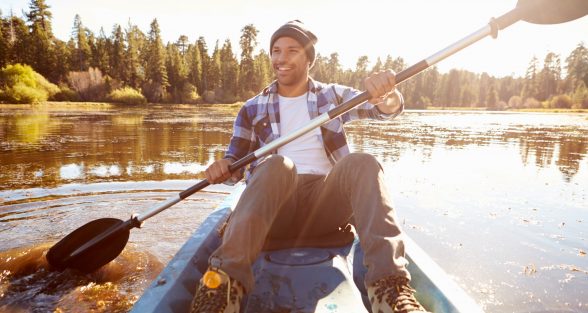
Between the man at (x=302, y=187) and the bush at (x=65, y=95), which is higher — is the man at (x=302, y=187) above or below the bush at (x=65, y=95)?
below

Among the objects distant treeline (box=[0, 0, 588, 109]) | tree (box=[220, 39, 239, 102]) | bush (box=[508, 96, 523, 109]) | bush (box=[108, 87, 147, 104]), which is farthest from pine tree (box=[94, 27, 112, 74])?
bush (box=[508, 96, 523, 109])

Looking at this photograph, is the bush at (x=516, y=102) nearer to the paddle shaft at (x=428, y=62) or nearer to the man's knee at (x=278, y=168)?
the paddle shaft at (x=428, y=62)

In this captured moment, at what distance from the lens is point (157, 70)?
62.5m

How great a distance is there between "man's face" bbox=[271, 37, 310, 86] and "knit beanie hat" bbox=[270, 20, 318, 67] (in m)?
0.03

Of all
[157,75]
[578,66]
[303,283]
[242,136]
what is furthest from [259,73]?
[578,66]

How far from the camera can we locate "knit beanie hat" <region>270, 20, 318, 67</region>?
10.2 feet

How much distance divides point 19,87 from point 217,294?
47.1 meters

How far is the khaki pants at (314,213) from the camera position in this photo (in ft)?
6.24

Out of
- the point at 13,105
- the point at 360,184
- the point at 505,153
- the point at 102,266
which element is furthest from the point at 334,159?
the point at 13,105

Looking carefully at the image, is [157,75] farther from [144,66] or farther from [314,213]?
[314,213]

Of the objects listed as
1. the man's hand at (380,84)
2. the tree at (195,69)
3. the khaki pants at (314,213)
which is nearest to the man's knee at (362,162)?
the khaki pants at (314,213)

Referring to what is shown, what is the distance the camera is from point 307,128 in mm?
2719

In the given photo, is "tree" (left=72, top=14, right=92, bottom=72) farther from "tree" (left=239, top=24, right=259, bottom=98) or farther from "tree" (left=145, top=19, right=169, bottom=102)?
"tree" (left=239, top=24, right=259, bottom=98)

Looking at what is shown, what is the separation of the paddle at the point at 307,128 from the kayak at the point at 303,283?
0.78 meters
